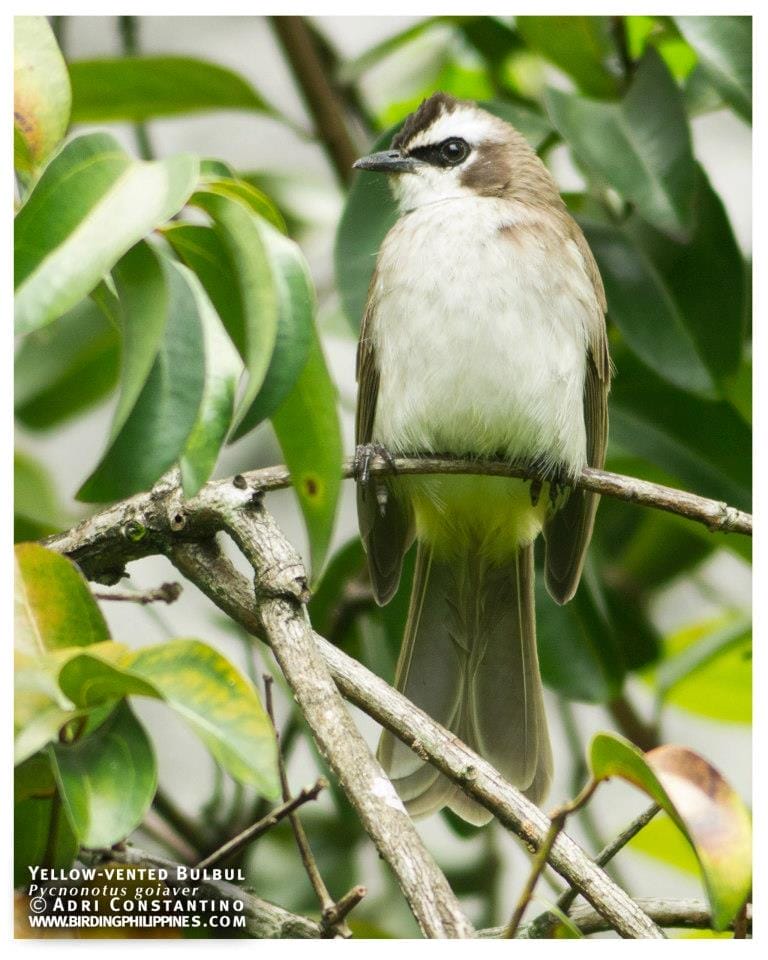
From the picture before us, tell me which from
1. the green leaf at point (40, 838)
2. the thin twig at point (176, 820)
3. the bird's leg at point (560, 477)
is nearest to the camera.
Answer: the green leaf at point (40, 838)

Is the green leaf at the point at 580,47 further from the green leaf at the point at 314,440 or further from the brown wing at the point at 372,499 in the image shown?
the green leaf at the point at 314,440

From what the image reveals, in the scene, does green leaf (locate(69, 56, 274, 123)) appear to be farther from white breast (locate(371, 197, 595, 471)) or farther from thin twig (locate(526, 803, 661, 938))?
thin twig (locate(526, 803, 661, 938))

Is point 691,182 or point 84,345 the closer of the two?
point 691,182

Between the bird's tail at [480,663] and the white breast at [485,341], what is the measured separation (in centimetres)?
32

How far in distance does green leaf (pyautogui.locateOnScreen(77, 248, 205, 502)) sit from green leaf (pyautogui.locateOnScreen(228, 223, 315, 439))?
0.21ft

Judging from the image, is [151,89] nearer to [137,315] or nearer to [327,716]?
[137,315]

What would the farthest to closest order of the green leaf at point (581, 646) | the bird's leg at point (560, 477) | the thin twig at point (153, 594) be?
the green leaf at point (581, 646) → the bird's leg at point (560, 477) → the thin twig at point (153, 594)

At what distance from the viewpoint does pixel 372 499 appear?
1.98m

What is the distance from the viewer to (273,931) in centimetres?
144

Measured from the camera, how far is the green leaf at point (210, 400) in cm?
117

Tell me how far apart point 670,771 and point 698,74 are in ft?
4.10

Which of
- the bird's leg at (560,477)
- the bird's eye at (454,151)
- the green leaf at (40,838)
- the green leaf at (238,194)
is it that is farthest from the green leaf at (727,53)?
the green leaf at (40,838)
